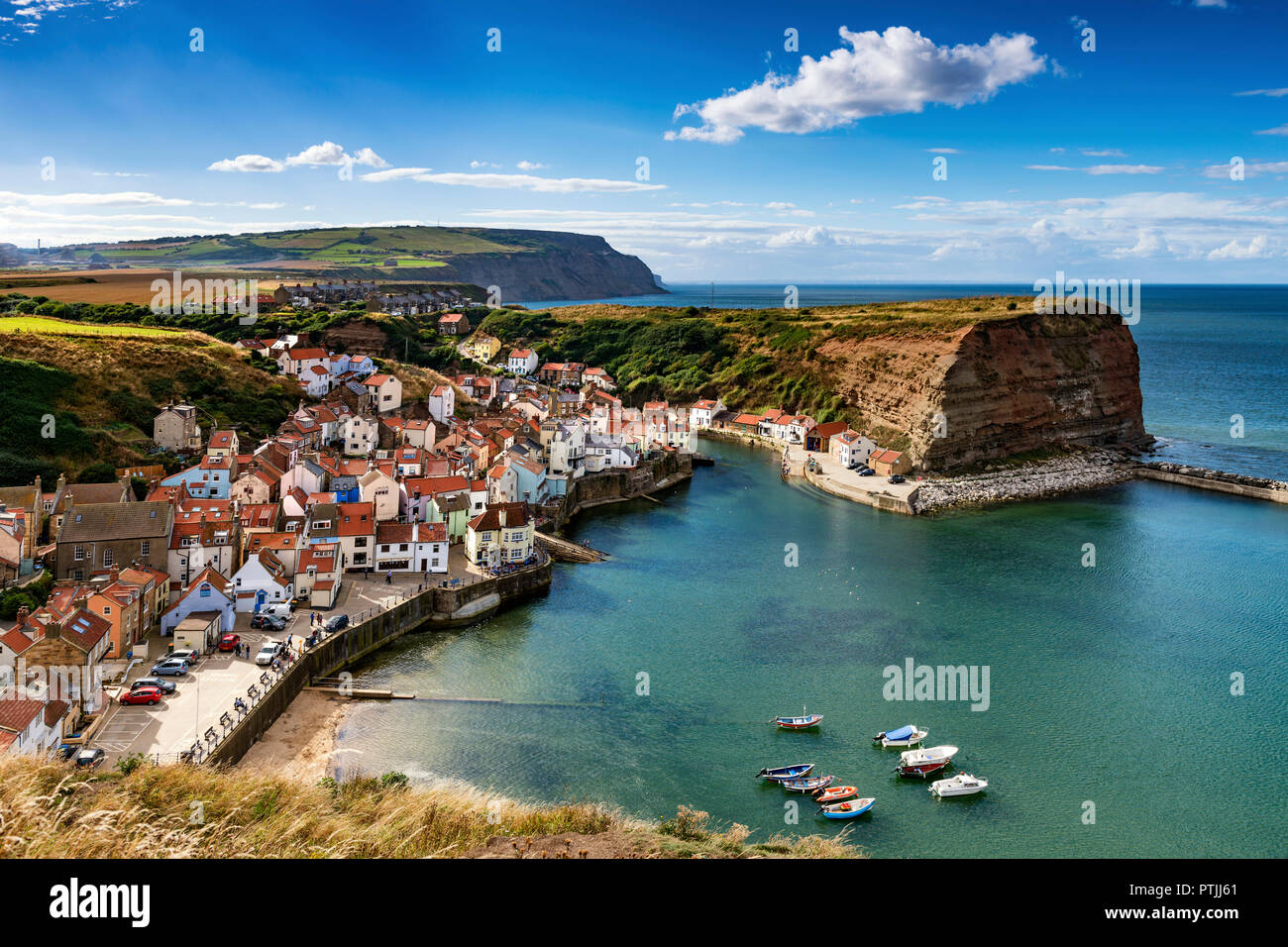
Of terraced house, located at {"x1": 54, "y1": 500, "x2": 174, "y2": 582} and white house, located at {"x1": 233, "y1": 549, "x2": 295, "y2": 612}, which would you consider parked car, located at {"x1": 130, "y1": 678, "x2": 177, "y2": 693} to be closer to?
white house, located at {"x1": 233, "y1": 549, "x2": 295, "y2": 612}

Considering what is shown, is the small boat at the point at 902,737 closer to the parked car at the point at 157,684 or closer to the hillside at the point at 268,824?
the hillside at the point at 268,824

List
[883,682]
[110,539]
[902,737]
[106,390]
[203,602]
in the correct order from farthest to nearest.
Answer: [106,390] < [110,539] < [883,682] < [203,602] < [902,737]

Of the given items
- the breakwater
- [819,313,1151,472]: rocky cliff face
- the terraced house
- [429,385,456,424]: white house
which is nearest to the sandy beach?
the breakwater

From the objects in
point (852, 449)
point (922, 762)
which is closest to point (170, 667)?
point (922, 762)

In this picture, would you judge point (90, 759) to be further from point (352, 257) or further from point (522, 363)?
point (352, 257)

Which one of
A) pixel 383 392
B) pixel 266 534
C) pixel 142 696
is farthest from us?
pixel 383 392
